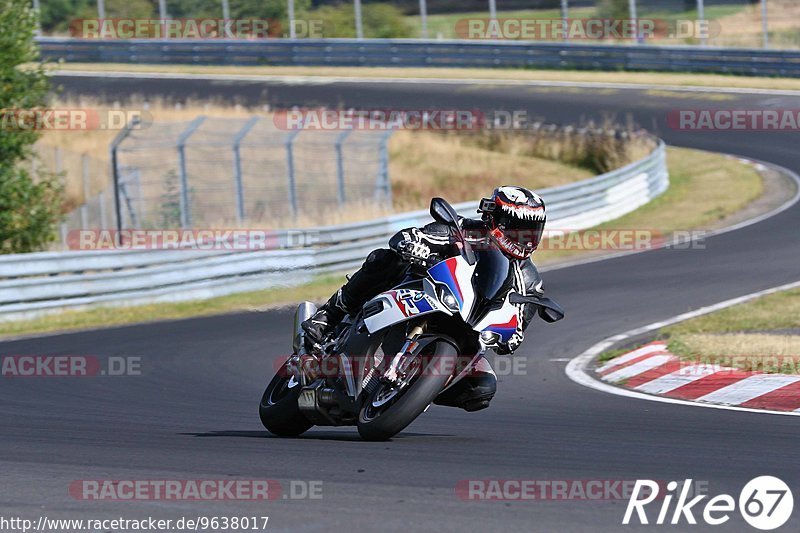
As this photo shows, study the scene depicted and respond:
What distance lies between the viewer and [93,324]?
640 inches

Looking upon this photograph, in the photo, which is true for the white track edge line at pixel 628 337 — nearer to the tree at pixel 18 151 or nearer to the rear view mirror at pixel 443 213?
the rear view mirror at pixel 443 213

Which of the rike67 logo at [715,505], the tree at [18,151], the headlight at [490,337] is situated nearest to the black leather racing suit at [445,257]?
the headlight at [490,337]

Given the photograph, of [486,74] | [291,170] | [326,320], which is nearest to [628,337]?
[326,320]

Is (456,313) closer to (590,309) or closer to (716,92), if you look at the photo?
(590,309)

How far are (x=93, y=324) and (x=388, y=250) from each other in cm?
972

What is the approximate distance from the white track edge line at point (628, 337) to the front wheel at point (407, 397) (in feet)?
9.89

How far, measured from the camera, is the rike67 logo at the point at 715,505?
5324mm

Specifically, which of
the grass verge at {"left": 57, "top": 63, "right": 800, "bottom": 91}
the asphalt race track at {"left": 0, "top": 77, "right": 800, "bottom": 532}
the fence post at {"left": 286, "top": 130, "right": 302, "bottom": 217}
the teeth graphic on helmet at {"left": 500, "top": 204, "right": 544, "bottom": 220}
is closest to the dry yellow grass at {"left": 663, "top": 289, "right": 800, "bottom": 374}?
the asphalt race track at {"left": 0, "top": 77, "right": 800, "bottom": 532}

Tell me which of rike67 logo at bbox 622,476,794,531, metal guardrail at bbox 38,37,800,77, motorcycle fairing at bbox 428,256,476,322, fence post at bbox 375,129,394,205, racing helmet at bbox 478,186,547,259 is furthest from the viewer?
metal guardrail at bbox 38,37,800,77

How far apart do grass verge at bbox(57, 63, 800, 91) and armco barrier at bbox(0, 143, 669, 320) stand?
18.8 meters

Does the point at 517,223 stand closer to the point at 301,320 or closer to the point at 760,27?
the point at 301,320

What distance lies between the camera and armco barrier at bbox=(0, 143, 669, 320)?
16500mm

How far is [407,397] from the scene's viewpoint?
22.5 feet

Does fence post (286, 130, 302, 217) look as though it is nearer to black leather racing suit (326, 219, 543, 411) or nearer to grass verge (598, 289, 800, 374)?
grass verge (598, 289, 800, 374)
